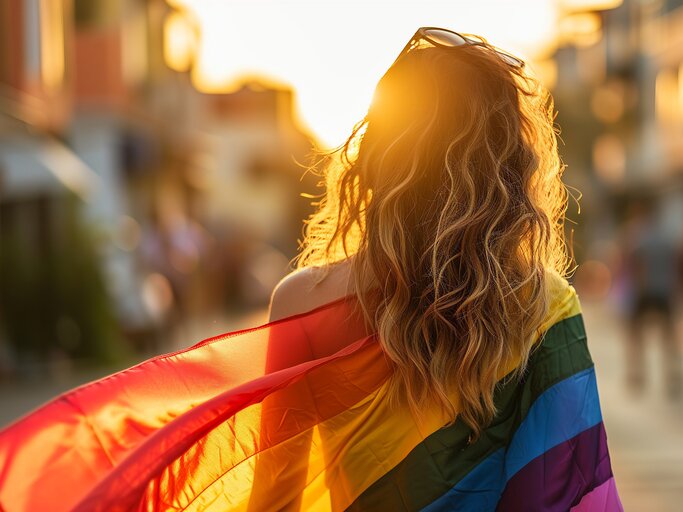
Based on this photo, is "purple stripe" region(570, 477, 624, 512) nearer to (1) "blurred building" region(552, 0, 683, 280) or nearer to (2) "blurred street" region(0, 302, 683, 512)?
(2) "blurred street" region(0, 302, 683, 512)

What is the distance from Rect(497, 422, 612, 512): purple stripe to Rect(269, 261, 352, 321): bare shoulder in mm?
550

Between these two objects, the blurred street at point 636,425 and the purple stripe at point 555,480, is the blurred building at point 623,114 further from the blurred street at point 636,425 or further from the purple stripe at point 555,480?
the purple stripe at point 555,480

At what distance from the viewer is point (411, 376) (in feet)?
8.00

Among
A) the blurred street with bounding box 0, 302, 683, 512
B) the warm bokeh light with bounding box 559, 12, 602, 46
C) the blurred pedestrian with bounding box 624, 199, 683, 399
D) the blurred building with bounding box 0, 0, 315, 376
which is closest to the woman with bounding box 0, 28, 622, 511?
the blurred building with bounding box 0, 0, 315, 376

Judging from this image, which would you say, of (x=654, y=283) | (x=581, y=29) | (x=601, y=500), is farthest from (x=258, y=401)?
(x=581, y=29)

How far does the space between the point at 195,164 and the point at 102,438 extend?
34.3 m

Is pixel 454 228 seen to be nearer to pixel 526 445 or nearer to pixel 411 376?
pixel 411 376

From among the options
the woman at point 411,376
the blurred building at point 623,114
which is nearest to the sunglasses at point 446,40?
the woman at point 411,376

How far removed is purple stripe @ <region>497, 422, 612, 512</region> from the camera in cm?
243

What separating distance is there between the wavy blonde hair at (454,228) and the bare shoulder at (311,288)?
0.07 m

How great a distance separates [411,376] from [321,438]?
25cm

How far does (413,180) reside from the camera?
8.27ft

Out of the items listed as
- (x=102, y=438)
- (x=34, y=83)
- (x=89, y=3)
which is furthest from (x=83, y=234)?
(x=102, y=438)

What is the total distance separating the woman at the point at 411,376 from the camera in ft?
7.95
